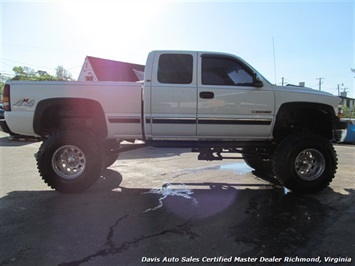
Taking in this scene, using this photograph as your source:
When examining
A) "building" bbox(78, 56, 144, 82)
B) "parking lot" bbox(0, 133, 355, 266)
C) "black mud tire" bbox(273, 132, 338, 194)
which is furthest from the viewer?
"building" bbox(78, 56, 144, 82)

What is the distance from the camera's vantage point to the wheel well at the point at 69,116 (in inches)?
187

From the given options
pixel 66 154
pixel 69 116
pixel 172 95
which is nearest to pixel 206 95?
pixel 172 95

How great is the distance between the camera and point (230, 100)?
15.8 feet

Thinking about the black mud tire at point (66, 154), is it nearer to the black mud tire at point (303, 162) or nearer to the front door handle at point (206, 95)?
the front door handle at point (206, 95)

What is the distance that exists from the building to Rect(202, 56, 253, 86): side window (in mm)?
25328

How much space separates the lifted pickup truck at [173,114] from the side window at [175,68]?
0.06ft

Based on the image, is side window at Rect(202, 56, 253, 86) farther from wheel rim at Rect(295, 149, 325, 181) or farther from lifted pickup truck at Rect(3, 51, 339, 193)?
wheel rim at Rect(295, 149, 325, 181)

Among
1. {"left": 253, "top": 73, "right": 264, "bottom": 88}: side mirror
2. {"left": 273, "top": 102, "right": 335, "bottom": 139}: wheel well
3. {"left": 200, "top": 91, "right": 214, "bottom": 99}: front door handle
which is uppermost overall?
{"left": 253, "top": 73, "right": 264, "bottom": 88}: side mirror

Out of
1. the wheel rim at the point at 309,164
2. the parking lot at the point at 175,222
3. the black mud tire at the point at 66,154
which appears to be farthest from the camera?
the wheel rim at the point at 309,164

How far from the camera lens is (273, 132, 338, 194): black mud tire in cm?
478

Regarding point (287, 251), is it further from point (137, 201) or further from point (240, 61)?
point (240, 61)

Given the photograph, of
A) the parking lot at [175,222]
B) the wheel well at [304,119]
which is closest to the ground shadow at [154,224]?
the parking lot at [175,222]

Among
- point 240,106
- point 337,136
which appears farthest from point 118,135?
point 337,136

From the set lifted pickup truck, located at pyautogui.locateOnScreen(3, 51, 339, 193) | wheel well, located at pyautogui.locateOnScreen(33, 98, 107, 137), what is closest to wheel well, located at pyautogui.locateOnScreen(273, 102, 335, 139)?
lifted pickup truck, located at pyautogui.locateOnScreen(3, 51, 339, 193)
